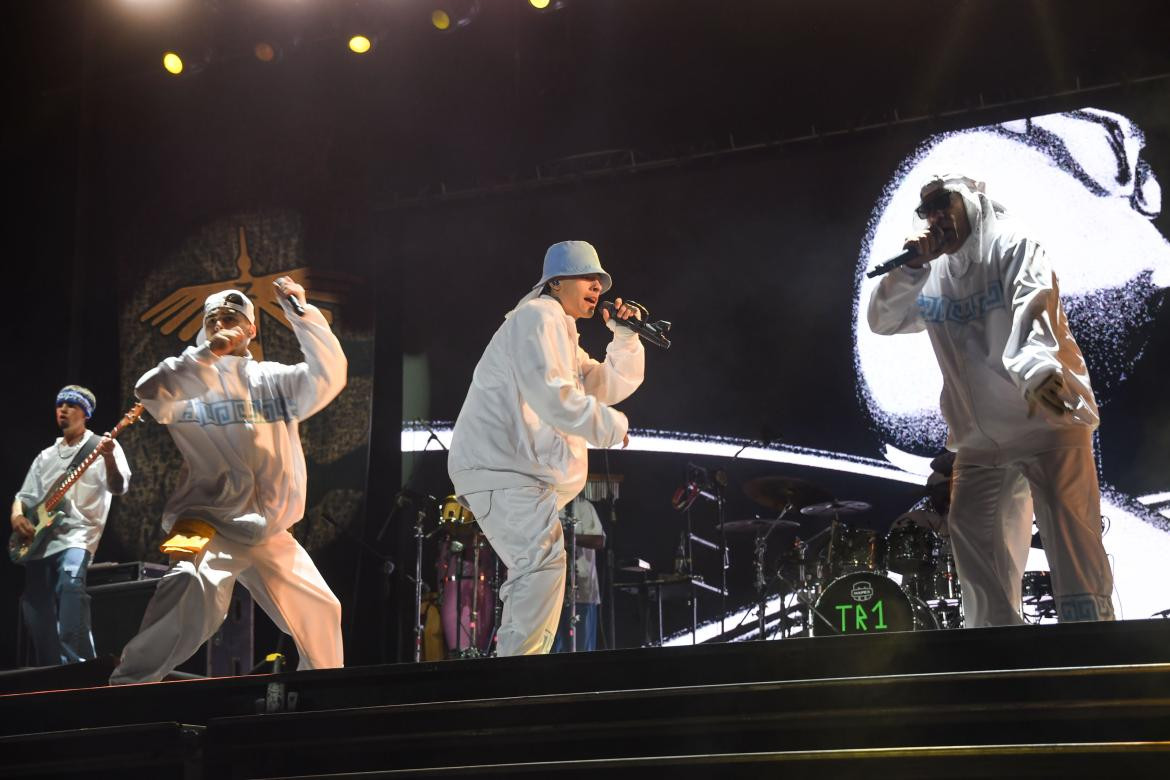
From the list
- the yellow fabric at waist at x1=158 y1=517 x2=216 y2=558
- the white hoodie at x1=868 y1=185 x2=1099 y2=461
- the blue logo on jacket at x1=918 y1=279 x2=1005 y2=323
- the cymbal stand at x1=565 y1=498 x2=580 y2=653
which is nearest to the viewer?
the white hoodie at x1=868 y1=185 x2=1099 y2=461

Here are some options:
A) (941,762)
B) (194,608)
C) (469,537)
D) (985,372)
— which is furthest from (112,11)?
(941,762)

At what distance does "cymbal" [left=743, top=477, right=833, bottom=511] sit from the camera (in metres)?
8.04

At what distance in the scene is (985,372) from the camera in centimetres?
445

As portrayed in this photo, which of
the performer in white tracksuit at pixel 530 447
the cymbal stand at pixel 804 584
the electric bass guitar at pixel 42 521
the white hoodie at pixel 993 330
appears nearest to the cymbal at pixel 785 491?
the cymbal stand at pixel 804 584

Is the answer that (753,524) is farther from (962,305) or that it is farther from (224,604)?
(224,604)

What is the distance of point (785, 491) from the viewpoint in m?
8.10

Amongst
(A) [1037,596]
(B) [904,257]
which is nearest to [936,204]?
(B) [904,257]

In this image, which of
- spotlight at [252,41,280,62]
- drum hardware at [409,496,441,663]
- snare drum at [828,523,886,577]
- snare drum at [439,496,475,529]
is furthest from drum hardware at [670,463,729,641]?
spotlight at [252,41,280,62]

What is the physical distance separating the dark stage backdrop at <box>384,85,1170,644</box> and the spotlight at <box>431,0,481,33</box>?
5.20 feet

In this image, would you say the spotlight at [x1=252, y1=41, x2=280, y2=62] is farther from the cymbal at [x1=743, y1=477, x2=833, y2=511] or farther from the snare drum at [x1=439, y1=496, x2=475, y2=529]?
the cymbal at [x1=743, y1=477, x2=833, y2=511]

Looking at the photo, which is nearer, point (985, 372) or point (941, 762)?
point (941, 762)

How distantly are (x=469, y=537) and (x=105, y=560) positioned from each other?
11.2 feet

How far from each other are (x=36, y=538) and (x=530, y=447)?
14.2 ft

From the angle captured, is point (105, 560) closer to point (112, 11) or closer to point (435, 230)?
point (435, 230)
